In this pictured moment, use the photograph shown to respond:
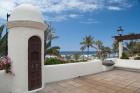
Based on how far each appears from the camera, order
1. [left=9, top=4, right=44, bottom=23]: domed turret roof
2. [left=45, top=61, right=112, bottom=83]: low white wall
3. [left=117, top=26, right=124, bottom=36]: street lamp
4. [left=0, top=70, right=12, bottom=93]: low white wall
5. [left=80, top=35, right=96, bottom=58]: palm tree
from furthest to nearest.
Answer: [left=80, top=35, right=96, bottom=58]: palm tree, [left=117, top=26, right=124, bottom=36]: street lamp, [left=45, top=61, right=112, bottom=83]: low white wall, [left=9, top=4, right=44, bottom=23]: domed turret roof, [left=0, top=70, right=12, bottom=93]: low white wall

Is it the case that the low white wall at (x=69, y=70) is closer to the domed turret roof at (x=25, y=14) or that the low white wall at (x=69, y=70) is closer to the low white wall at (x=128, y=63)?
the domed turret roof at (x=25, y=14)

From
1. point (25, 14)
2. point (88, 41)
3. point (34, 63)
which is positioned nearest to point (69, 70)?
point (34, 63)

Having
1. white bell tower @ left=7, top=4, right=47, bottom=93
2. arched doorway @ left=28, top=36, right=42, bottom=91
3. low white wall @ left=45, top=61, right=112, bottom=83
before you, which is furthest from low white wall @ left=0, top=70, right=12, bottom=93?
low white wall @ left=45, top=61, right=112, bottom=83

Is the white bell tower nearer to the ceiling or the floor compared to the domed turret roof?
nearer to the floor

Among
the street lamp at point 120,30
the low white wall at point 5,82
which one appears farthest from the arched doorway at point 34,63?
the street lamp at point 120,30

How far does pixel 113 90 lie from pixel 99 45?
4220 cm

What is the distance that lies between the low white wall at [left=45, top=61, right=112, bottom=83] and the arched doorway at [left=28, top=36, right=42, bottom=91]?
4.21ft

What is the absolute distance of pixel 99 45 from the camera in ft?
159

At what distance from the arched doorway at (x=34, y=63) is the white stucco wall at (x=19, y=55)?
0.51ft

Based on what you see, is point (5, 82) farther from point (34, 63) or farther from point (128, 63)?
point (128, 63)

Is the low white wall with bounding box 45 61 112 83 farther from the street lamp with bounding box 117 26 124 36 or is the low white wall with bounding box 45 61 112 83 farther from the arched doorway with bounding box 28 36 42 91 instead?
the street lamp with bounding box 117 26 124 36

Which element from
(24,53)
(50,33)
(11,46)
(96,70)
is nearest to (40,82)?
(24,53)

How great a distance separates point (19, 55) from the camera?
19.5ft

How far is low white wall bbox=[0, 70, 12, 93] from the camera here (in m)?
5.86
